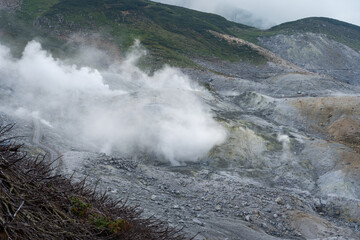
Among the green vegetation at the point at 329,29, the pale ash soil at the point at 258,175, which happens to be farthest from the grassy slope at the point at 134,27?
the pale ash soil at the point at 258,175

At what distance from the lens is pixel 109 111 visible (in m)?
26.6

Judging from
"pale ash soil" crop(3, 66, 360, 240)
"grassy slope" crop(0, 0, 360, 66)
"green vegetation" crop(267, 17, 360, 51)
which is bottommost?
"pale ash soil" crop(3, 66, 360, 240)

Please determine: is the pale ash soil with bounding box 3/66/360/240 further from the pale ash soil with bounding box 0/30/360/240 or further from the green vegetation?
the green vegetation

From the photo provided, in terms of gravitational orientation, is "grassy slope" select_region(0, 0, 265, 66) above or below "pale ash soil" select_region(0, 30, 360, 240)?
above

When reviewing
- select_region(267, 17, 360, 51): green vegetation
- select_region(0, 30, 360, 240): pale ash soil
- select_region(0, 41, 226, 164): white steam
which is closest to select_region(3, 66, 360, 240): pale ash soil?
select_region(0, 30, 360, 240): pale ash soil

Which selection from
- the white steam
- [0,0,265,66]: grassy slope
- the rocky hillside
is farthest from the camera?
[0,0,265,66]: grassy slope

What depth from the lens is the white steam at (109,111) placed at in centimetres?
2245

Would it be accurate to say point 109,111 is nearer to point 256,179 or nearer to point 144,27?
point 256,179

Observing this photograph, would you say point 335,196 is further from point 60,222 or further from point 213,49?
point 213,49

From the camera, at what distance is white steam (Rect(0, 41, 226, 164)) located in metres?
22.5

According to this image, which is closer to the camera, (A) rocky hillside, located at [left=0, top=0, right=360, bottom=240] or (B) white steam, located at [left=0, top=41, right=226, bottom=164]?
(A) rocky hillside, located at [left=0, top=0, right=360, bottom=240]

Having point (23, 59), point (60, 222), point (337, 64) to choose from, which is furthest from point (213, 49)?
point (60, 222)

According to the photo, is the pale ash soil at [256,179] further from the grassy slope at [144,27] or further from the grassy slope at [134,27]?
the grassy slope at [144,27]

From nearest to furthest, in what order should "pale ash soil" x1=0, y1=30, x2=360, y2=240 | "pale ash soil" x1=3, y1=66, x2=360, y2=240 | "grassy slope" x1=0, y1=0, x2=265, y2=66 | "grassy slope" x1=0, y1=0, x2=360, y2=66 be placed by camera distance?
"pale ash soil" x1=3, y1=66, x2=360, y2=240, "pale ash soil" x1=0, y1=30, x2=360, y2=240, "grassy slope" x1=0, y1=0, x2=360, y2=66, "grassy slope" x1=0, y1=0, x2=265, y2=66
